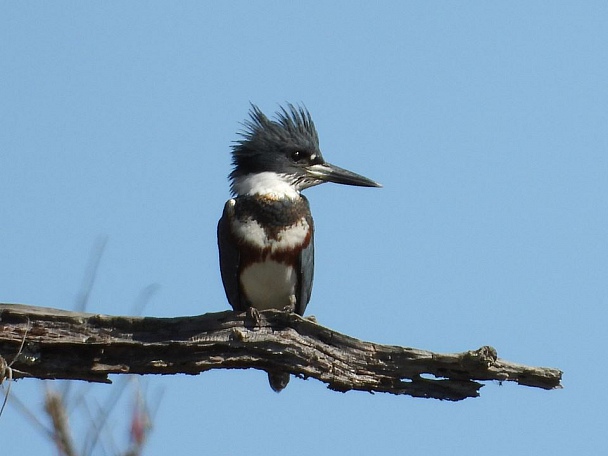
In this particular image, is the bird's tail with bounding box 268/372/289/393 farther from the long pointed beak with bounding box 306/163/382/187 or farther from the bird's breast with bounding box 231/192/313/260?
the long pointed beak with bounding box 306/163/382/187

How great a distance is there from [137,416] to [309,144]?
12.5 feet

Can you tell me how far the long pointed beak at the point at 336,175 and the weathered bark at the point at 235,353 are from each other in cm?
185

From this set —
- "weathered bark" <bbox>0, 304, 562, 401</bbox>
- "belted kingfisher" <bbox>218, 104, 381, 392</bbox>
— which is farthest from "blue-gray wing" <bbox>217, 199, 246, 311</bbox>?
"weathered bark" <bbox>0, 304, 562, 401</bbox>

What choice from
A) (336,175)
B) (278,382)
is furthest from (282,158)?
(278,382)

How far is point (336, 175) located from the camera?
23.4ft

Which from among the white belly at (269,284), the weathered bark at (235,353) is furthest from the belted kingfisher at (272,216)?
the weathered bark at (235,353)

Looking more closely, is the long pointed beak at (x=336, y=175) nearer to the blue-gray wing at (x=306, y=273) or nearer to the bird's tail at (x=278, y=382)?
the blue-gray wing at (x=306, y=273)

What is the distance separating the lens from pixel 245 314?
5.36 metres

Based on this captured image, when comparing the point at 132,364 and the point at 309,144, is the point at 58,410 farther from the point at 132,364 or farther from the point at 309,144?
the point at 309,144

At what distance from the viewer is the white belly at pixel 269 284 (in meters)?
6.49

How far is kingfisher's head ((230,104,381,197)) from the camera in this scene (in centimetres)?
684

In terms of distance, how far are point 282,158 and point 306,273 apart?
0.81m

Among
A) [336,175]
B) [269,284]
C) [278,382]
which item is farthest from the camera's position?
[336,175]

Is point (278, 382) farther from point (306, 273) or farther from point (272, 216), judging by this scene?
point (272, 216)
